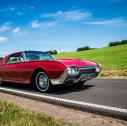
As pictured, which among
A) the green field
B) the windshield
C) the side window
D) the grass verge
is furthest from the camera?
the green field

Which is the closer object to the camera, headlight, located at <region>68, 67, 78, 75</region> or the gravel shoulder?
the gravel shoulder

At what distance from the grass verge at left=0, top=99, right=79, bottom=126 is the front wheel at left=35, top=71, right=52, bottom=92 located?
87.7 inches

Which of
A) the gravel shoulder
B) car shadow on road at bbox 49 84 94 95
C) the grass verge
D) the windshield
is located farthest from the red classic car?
the grass verge

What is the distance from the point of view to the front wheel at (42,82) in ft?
23.8

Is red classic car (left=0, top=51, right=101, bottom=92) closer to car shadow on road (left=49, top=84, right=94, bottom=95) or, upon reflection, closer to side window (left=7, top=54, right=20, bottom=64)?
side window (left=7, top=54, right=20, bottom=64)

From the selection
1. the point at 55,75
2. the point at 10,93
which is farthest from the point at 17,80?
the point at 55,75

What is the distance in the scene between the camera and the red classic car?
6.68 metres

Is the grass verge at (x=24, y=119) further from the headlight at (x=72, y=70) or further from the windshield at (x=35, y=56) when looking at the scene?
the windshield at (x=35, y=56)

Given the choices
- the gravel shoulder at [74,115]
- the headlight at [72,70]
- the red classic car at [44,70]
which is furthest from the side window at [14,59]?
the gravel shoulder at [74,115]

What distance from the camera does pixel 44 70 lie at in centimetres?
722

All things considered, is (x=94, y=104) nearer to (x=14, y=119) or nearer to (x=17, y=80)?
(x=14, y=119)

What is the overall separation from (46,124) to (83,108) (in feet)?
4.27

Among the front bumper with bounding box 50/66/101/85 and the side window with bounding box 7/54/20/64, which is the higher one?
the side window with bounding box 7/54/20/64

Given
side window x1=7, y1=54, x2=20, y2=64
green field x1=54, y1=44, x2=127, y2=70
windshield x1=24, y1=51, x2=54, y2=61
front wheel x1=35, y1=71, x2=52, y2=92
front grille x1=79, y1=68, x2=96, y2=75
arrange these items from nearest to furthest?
front grille x1=79, y1=68, x2=96, y2=75, front wheel x1=35, y1=71, x2=52, y2=92, windshield x1=24, y1=51, x2=54, y2=61, side window x1=7, y1=54, x2=20, y2=64, green field x1=54, y1=44, x2=127, y2=70
